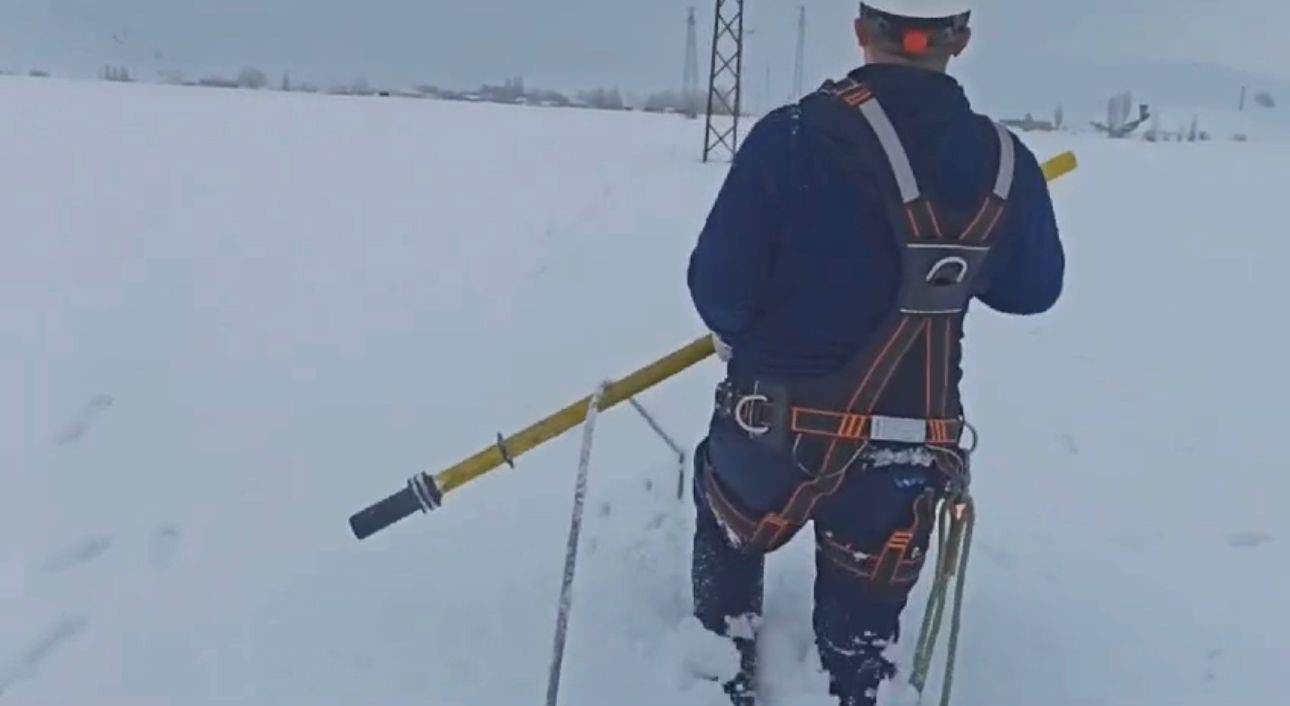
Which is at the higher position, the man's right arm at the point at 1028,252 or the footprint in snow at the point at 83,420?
the man's right arm at the point at 1028,252

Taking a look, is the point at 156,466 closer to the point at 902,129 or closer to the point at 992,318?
the point at 902,129

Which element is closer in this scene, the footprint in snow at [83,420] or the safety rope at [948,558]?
the safety rope at [948,558]

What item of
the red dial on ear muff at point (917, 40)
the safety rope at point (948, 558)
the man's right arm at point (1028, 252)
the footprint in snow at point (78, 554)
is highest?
the red dial on ear muff at point (917, 40)

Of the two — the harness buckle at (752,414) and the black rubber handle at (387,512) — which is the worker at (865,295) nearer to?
the harness buckle at (752,414)

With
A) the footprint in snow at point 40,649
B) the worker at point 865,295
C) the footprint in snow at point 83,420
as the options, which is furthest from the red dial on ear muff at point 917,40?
the footprint in snow at point 83,420

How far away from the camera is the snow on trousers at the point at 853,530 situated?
9.29ft

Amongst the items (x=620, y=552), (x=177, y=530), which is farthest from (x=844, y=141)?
(x=177, y=530)

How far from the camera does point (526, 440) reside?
3461mm

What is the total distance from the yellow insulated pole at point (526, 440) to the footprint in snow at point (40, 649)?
0.90 meters

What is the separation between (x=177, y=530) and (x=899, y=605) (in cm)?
250

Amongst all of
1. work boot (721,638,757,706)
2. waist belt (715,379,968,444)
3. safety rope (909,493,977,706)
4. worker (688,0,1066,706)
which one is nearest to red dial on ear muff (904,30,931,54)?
worker (688,0,1066,706)

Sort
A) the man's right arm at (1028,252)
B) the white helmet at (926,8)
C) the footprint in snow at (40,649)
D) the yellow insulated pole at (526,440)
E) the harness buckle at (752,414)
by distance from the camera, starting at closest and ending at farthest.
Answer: the white helmet at (926,8), the man's right arm at (1028,252), the harness buckle at (752,414), the yellow insulated pole at (526,440), the footprint in snow at (40,649)

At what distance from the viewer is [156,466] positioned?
4.81 m

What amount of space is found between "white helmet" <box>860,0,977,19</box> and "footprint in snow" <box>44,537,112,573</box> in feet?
9.97
